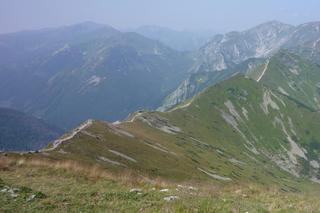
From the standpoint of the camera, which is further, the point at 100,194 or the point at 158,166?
the point at 158,166

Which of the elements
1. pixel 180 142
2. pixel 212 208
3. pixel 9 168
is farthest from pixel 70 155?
pixel 180 142

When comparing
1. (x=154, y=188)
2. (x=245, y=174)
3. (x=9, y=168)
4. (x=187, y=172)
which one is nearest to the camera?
Result: (x=154, y=188)

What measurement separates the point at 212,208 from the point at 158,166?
90400 millimetres

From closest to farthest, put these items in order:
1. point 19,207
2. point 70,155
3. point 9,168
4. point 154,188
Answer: point 19,207 < point 154,188 < point 9,168 < point 70,155

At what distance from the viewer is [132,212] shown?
15.4 metres

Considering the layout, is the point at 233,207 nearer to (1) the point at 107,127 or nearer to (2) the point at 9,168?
(2) the point at 9,168

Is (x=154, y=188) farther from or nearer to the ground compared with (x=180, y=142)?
farther from the ground

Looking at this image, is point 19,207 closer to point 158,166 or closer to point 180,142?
point 158,166

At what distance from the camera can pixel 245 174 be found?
6855 inches

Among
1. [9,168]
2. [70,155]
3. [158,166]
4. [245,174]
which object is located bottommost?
[245,174]

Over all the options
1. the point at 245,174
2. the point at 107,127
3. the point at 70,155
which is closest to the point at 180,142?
the point at 245,174

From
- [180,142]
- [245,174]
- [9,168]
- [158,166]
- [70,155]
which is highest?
[9,168]

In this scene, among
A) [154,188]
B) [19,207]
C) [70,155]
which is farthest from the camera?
[70,155]

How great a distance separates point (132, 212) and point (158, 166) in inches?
3576
